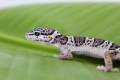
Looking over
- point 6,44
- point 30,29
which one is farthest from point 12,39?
point 30,29

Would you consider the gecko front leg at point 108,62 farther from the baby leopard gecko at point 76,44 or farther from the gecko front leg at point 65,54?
the gecko front leg at point 65,54

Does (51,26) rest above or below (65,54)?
above

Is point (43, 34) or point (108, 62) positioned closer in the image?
point (108, 62)

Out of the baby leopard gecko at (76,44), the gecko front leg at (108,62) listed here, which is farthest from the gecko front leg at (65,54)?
the gecko front leg at (108,62)

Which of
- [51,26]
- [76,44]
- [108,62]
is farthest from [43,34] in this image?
[108,62]

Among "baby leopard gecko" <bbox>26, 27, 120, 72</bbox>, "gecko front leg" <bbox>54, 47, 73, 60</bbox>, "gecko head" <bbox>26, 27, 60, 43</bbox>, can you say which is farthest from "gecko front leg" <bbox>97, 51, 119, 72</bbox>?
"gecko head" <bbox>26, 27, 60, 43</bbox>

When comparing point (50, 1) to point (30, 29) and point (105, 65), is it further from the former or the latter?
point (105, 65)

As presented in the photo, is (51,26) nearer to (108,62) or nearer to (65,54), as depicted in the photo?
(65,54)
